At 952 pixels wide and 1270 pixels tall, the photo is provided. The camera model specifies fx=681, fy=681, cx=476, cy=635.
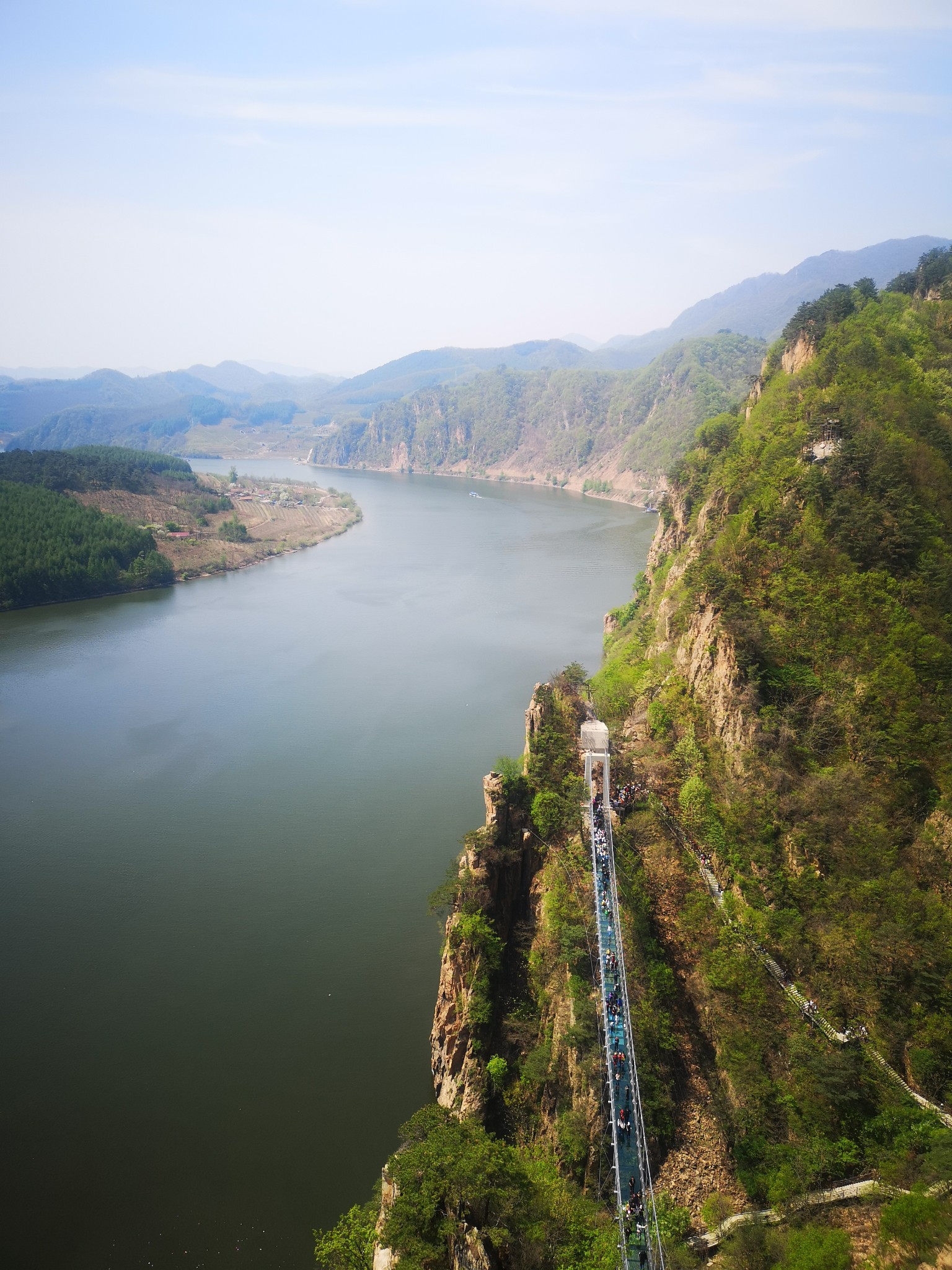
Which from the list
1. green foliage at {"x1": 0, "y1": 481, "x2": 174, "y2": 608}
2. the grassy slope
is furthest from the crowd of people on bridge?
green foliage at {"x1": 0, "y1": 481, "x2": 174, "y2": 608}

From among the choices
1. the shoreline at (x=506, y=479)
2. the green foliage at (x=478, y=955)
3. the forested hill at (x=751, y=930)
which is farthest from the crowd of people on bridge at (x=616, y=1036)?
the shoreline at (x=506, y=479)

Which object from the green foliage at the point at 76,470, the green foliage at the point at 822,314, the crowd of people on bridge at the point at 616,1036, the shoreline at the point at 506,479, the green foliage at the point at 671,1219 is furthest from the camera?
the shoreline at the point at 506,479

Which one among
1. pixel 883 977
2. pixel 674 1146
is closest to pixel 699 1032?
pixel 674 1146

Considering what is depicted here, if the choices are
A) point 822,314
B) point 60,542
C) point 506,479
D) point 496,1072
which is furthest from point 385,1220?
point 506,479

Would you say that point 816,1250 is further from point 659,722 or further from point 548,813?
point 659,722

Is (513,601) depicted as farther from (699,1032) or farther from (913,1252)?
(913,1252)

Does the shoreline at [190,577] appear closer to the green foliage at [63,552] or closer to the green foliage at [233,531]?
the green foliage at [63,552]
